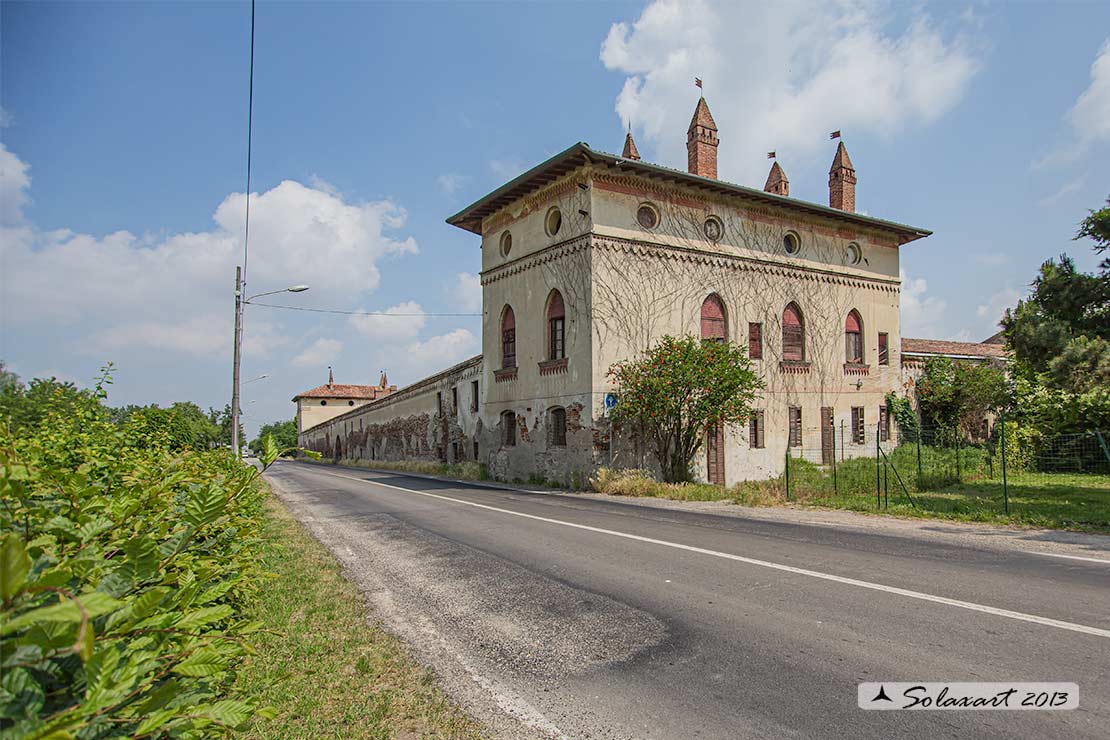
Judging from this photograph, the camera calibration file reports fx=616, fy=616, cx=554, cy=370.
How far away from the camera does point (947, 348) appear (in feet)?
107

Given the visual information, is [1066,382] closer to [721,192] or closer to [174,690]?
[721,192]

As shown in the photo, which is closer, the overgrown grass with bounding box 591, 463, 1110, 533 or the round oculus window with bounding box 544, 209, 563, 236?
the overgrown grass with bounding box 591, 463, 1110, 533

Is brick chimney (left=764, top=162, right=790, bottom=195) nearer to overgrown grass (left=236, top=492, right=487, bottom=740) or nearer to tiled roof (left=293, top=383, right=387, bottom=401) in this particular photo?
overgrown grass (left=236, top=492, right=487, bottom=740)

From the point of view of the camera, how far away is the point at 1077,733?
337 centimetres

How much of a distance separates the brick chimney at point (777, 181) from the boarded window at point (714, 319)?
372 inches

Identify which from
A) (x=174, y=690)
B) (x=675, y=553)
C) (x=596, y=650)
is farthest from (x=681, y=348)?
(x=174, y=690)

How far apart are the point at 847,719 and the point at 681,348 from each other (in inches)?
632

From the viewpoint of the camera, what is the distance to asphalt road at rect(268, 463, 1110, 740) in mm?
3709

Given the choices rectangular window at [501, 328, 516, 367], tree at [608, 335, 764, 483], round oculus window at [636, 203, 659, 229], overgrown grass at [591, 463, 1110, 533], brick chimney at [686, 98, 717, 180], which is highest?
brick chimney at [686, 98, 717, 180]

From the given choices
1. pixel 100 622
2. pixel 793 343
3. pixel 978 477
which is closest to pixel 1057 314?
pixel 978 477

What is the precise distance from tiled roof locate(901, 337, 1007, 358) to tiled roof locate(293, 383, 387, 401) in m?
55.6

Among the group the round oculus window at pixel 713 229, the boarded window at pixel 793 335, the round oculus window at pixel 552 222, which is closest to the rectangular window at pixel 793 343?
the boarded window at pixel 793 335

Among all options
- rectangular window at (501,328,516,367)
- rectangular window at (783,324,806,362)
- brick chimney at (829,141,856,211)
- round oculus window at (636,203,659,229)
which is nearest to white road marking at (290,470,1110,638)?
round oculus window at (636,203,659,229)

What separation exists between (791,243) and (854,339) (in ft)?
18.4
